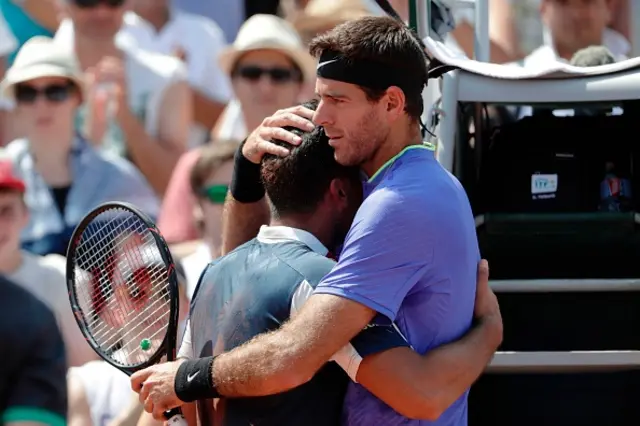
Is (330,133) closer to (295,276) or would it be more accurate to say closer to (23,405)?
(295,276)

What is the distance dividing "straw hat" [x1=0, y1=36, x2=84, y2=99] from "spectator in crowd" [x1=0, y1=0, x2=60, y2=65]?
1.84 ft

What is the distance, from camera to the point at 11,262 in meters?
5.20

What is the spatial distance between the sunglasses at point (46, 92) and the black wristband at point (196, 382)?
3.47 m

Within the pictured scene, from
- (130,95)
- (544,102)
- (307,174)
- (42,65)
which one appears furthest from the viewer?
(130,95)

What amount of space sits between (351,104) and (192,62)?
4120 millimetres

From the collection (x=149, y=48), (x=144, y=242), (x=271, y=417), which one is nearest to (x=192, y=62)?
(x=149, y=48)

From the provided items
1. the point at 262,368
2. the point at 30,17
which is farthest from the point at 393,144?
the point at 30,17

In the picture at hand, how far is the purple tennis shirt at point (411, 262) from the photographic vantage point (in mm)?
2680

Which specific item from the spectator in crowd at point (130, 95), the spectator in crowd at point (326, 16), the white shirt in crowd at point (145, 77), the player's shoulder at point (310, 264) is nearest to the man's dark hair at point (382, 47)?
the player's shoulder at point (310, 264)

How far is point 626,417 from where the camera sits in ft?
12.1

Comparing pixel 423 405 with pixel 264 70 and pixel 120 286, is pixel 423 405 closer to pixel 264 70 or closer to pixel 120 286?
pixel 120 286

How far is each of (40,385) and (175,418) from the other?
0.79 metres

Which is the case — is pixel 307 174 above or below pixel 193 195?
above

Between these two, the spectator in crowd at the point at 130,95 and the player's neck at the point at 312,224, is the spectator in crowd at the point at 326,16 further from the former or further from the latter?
the player's neck at the point at 312,224
